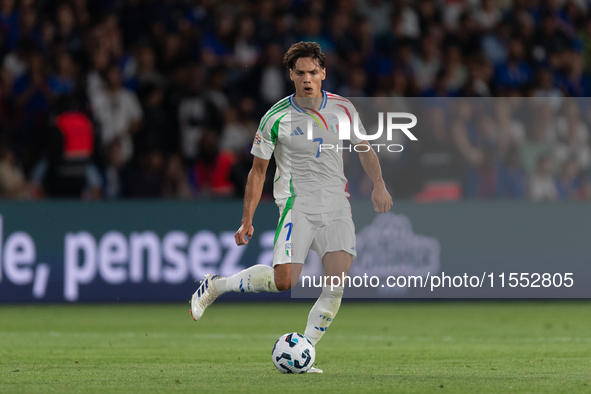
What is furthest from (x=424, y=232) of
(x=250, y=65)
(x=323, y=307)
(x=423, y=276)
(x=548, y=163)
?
(x=323, y=307)

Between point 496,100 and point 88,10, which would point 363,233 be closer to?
point 496,100

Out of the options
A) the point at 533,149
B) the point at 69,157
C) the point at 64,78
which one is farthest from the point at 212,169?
the point at 533,149

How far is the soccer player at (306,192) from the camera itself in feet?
22.1

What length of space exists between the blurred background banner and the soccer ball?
5562mm

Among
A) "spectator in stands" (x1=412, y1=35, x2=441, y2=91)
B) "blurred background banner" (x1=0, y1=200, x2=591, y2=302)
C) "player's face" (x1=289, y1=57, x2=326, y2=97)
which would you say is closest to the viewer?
"player's face" (x1=289, y1=57, x2=326, y2=97)

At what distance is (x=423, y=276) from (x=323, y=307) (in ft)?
19.7

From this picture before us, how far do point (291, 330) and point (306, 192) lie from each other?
3.58 meters

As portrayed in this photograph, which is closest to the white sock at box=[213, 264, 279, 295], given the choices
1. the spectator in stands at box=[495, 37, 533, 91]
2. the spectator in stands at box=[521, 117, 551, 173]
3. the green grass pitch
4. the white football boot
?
the white football boot

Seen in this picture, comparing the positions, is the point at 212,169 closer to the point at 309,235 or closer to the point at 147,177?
the point at 147,177

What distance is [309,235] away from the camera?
22.3ft

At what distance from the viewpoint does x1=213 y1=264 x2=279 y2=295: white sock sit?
22.4 feet

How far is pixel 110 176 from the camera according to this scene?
12.8 m

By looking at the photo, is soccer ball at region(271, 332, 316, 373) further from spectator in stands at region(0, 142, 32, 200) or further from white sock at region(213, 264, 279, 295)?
spectator in stands at region(0, 142, 32, 200)

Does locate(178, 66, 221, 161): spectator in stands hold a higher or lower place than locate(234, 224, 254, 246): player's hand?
higher
